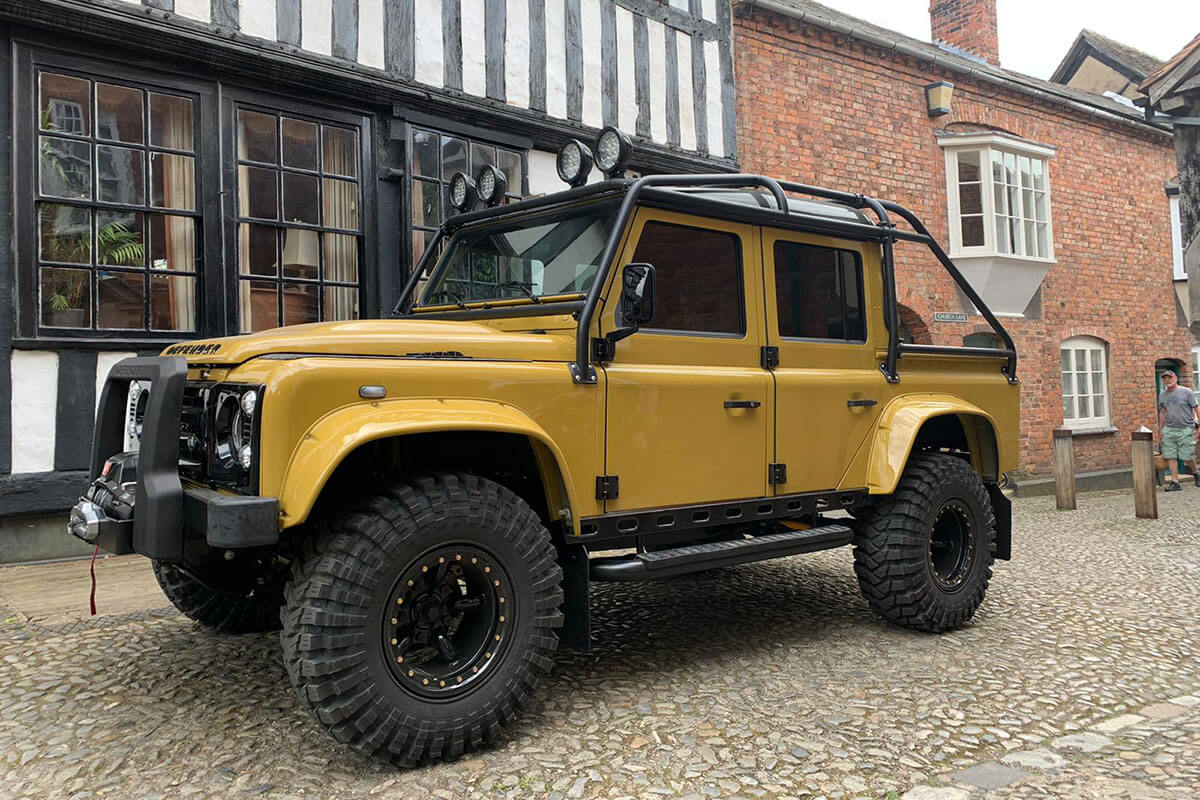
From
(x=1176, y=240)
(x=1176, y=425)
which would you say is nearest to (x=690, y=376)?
(x=1176, y=425)

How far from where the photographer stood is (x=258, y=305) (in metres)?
7.12

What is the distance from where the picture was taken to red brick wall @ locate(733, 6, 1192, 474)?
1094 cm

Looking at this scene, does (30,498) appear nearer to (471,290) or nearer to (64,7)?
(64,7)

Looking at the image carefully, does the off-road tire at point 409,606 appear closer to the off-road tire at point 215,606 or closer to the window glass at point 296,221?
the off-road tire at point 215,606

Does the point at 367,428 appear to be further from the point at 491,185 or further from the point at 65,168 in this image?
the point at 65,168

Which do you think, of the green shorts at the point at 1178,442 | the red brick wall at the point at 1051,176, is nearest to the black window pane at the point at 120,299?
the red brick wall at the point at 1051,176

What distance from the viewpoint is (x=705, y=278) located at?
396 centimetres

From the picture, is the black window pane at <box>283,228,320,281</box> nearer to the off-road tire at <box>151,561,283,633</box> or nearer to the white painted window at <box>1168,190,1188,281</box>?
the off-road tire at <box>151,561,283,633</box>

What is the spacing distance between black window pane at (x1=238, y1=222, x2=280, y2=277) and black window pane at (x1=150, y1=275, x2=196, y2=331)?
423mm

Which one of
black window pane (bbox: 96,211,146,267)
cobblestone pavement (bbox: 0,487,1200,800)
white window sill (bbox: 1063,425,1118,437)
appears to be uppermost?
black window pane (bbox: 96,211,146,267)

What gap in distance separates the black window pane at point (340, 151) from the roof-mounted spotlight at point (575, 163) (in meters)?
3.97

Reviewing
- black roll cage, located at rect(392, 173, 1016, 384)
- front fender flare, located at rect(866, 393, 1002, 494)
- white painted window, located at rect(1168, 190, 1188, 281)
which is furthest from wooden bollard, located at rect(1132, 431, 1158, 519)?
white painted window, located at rect(1168, 190, 1188, 281)

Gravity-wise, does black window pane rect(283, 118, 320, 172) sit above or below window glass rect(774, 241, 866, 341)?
above

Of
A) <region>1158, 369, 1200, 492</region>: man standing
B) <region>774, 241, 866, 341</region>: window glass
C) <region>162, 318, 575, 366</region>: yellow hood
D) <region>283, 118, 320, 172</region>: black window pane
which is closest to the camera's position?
<region>162, 318, 575, 366</region>: yellow hood
